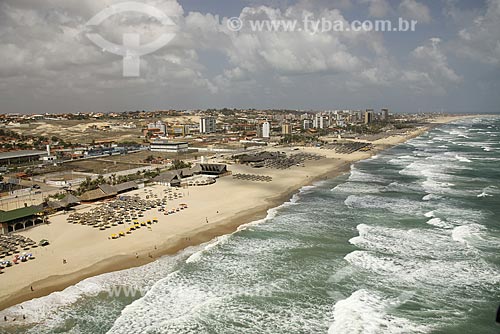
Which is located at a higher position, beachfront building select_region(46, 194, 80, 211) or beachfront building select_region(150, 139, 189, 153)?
beachfront building select_region(150, 139, 189, 153)

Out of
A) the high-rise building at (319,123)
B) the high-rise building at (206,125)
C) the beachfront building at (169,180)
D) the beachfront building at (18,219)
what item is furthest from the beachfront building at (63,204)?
the high-rise building at (319,123)

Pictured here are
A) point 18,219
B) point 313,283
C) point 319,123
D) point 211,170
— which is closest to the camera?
point 313,283

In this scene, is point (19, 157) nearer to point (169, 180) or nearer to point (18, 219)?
point (169, 180)

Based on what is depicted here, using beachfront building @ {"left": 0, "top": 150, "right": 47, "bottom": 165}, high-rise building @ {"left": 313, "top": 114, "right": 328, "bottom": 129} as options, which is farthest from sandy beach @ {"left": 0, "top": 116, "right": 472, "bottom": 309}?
high-rise building @ {"left": 313, "top": 114, "right": 328, "bottom": 129}

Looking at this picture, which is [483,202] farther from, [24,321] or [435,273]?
[24,321]

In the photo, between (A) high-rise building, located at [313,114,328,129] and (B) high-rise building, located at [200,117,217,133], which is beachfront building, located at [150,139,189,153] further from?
(A) high-rise building, located at [313,114,328,129]

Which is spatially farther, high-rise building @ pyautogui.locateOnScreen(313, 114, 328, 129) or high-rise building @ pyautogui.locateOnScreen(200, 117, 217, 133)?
high-rise building @ pyautogui.locateOnScreen(313, 114, 328, 129)

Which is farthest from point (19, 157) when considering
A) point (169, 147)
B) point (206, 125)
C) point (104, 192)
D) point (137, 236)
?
point (206, 125)
